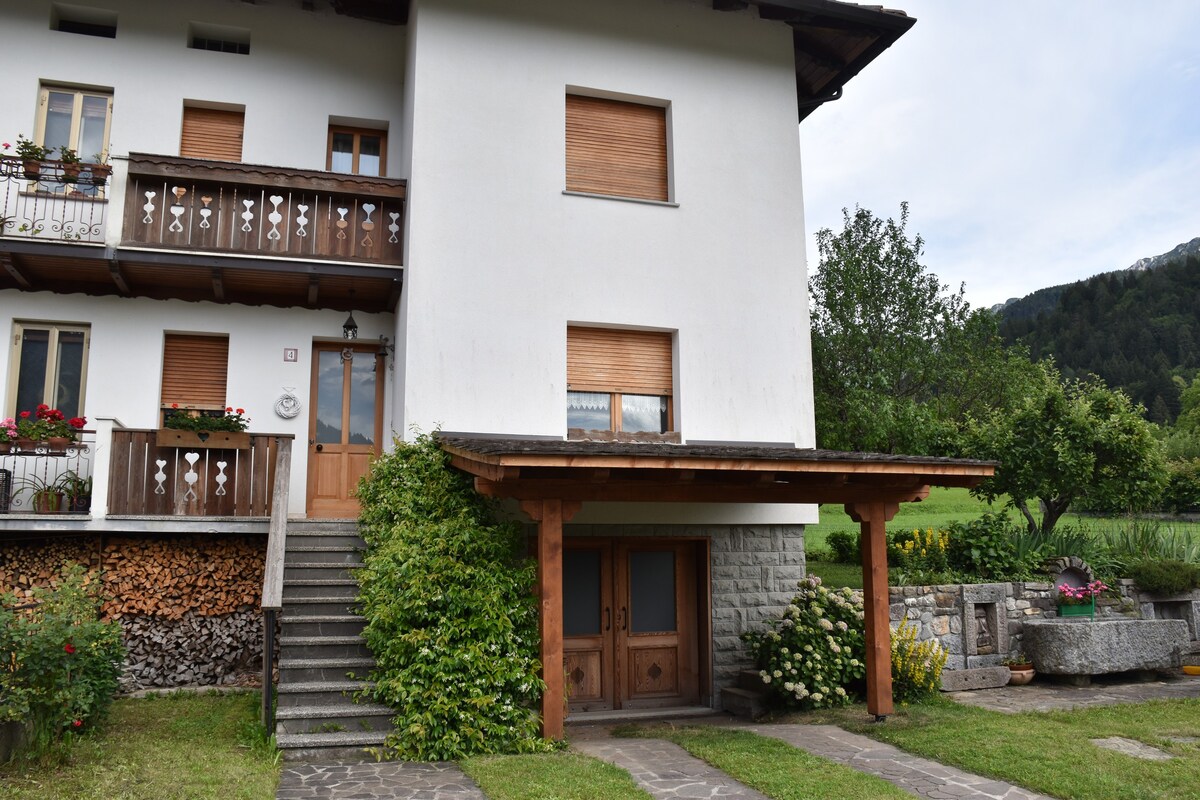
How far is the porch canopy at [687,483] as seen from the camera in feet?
24.8

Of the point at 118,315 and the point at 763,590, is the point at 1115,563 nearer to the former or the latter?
the point at 763,590

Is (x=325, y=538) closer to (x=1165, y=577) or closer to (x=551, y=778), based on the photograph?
(x=551, y=778)

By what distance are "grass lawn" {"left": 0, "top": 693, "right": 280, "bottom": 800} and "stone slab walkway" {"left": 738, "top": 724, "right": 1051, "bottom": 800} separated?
4492 millimetres

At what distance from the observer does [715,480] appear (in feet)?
27.3

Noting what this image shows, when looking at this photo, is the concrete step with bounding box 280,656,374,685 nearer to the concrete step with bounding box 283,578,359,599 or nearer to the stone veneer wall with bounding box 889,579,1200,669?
the concrete step with bounding box 283,578,359,599

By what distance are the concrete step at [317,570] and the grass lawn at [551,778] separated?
277cm

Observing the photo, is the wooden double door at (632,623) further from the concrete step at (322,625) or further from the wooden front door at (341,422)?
the wooden front door at (341,422)

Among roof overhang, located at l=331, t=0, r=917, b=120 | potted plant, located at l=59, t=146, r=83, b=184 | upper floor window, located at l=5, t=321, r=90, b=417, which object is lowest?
upper floor window, located at l=5, t=321, r=90, b=417

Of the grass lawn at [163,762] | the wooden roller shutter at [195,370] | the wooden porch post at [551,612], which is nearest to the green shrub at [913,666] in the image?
the wooden porch post at [551,612]

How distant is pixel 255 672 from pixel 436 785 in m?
4.48

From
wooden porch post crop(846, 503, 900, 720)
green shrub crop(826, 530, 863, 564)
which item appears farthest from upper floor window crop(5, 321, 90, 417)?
green shrub crop(826, 530, 863, 564)

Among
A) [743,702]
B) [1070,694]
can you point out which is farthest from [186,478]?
[1070,694]

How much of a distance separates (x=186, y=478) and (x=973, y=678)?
30.9ft

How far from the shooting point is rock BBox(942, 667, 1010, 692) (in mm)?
10516
